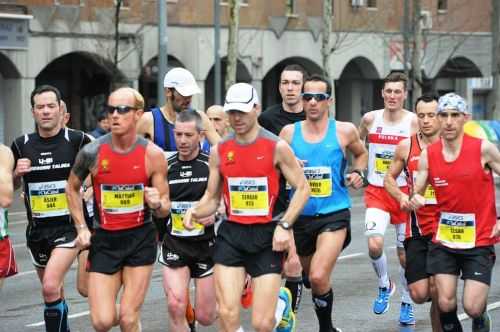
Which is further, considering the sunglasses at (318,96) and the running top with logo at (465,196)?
the sunglasses at (318,96)

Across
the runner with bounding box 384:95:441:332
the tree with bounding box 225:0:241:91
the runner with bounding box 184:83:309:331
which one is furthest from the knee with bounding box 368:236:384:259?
the tree with bounding box 225:0:241:91

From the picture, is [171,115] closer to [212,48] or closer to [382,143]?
[382,143]

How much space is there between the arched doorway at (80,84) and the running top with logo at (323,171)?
28457 millimetres

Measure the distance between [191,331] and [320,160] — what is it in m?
1.90

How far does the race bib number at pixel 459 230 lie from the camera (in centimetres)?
975

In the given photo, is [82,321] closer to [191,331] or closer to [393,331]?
[191,331]

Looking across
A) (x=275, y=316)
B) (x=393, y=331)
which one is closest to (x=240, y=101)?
(x=275, y=316)

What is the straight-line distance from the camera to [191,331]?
1137 cm

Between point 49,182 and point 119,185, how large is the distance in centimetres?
128

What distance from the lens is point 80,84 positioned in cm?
3997

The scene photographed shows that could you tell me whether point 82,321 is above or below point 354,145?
below

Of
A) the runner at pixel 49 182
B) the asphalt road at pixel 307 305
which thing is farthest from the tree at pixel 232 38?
the runner at pixel 49 182

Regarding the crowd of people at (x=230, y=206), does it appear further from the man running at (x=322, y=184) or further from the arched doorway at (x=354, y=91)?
the arched doorway at (x=354, y=91)

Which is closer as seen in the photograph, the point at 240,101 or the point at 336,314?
the point at 240,101
